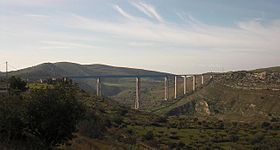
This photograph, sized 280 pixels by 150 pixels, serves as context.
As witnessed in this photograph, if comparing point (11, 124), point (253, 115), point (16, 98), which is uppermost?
point (16, 98)

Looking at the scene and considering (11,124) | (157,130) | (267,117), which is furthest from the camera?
(267,117)

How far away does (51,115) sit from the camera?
19.2 metres

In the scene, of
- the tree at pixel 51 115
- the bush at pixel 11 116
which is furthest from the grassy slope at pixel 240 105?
the bush at pixel 11 116

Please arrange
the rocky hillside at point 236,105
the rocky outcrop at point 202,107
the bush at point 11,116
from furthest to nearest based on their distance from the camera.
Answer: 1. the rocky outcrop at point 202,107
2. the rocky hillside at point 236,105
3. the bush at point 11,116

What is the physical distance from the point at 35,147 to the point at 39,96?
255cm

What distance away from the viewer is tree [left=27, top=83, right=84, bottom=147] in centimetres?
1920

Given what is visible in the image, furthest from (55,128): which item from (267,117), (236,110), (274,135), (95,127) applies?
(236,110)

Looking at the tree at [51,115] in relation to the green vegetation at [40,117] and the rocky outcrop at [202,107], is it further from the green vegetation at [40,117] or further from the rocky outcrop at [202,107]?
the rocky outcrop at [202,107]

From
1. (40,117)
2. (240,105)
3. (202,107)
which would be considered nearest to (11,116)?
(40,117)

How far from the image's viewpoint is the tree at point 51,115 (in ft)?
63.0

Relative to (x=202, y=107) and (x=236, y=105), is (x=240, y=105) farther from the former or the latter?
(x=202, y=107)

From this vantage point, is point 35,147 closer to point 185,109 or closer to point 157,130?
point 157,130

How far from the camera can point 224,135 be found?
93.8 meters

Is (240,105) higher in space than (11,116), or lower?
lower
